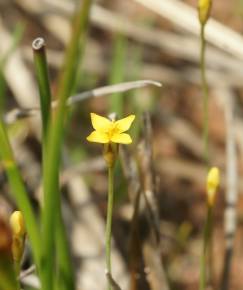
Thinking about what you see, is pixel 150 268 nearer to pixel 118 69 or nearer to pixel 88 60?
pixel 118 69

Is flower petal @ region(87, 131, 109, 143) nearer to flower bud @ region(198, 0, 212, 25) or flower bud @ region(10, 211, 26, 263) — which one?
flower bud @ region(10, 211, 26, 263)

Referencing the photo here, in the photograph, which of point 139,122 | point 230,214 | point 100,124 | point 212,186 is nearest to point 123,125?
point 100,124

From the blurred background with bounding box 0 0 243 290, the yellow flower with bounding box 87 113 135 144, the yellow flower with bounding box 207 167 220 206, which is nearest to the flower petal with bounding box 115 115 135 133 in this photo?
the yellow flower with bounding box 87 113 135 144

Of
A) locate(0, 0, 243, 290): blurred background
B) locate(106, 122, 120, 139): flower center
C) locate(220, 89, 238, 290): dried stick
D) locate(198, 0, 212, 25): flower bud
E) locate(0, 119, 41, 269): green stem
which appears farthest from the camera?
locate(0, 0, 243, 290): blurred background

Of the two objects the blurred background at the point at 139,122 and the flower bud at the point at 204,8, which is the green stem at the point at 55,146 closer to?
the flower bud at the point at 204,8

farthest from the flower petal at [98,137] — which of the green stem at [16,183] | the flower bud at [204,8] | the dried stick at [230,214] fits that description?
the dried stick at [230,214]

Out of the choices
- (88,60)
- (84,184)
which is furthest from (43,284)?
(88,60)

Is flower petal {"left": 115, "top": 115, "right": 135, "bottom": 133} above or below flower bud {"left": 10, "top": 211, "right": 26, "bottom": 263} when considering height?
above
